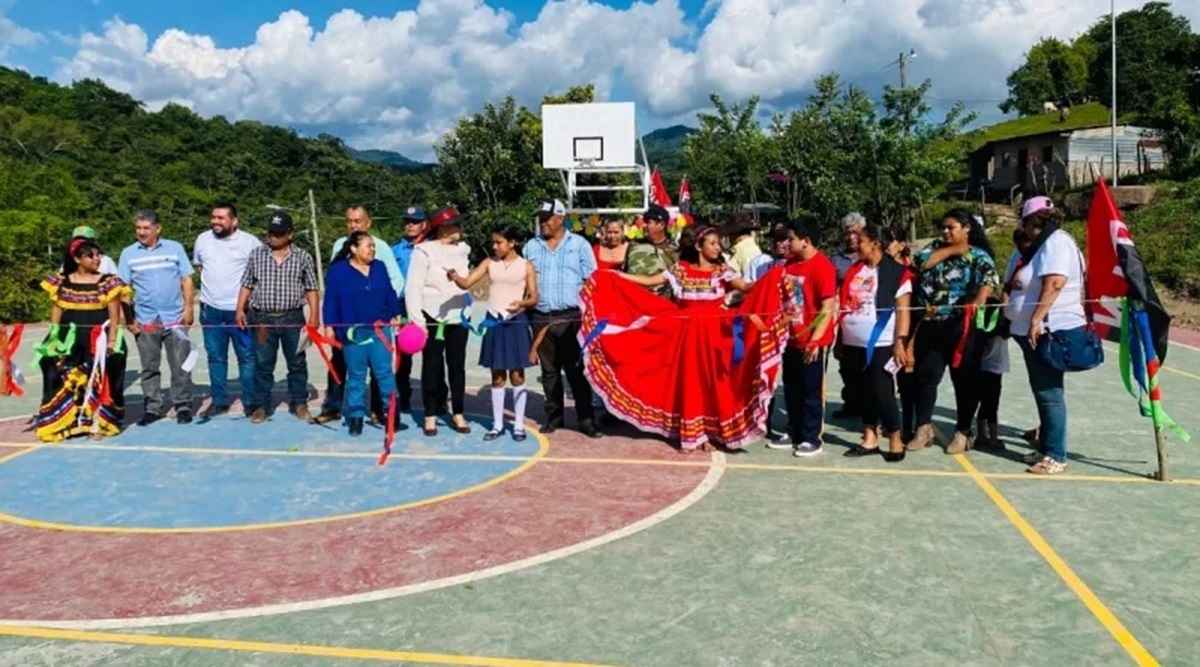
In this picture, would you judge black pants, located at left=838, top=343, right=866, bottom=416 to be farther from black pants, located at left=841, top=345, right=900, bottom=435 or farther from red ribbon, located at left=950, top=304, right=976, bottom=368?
red ribbon, located at left=950, top=304, right=976, bottom=368

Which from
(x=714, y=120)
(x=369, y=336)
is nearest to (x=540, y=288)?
(x=369, y=336)

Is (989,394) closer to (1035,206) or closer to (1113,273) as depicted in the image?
(1113,273)

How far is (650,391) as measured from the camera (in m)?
7.25

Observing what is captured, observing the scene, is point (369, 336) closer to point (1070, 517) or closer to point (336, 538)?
point (336, 538)

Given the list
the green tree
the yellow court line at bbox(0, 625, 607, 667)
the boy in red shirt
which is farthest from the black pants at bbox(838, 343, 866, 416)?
the green tree

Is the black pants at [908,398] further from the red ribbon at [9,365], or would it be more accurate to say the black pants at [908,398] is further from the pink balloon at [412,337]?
the red ribbon at [9,365]

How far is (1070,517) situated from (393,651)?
3976 millimetres

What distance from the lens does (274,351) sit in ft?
26.6

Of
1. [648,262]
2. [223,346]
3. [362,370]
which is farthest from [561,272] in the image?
[223,346]

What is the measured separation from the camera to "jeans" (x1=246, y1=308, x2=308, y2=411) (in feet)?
25.9

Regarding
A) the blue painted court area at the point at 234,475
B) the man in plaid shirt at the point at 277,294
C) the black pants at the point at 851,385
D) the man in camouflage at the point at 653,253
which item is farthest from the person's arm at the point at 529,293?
the black pants at the point at 851,385

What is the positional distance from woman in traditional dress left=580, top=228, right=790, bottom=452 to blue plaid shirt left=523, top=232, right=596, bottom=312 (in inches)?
7.5

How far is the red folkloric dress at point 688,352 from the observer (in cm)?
678

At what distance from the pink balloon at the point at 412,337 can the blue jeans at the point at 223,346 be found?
5.74ft
